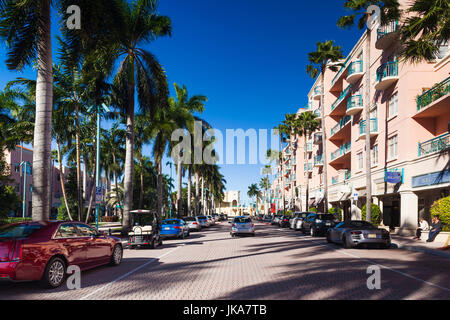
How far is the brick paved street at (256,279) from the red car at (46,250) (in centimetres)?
43

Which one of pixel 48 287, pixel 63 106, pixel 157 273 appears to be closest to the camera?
pixel 48 287

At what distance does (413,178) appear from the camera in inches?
958

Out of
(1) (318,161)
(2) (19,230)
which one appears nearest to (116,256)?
(2) (19,230)

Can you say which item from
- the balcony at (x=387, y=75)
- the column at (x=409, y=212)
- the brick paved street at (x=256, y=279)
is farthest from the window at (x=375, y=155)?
the brick paved street at (x=256, y=279)

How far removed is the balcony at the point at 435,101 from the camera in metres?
21.2

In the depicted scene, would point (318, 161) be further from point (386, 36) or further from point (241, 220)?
point (241, 220)

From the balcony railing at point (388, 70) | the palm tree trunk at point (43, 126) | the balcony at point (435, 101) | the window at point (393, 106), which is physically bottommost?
the palm tree trunk at point (43, 126)

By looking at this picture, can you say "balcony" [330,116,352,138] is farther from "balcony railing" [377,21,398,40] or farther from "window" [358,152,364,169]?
"balcony railing" [377,21,398,40]

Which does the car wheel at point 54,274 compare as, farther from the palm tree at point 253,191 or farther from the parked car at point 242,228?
the palm tree at point 253,191

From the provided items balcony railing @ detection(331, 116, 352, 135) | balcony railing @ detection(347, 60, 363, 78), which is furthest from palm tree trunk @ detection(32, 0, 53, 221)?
balcony railing @ detection(331, 116, 352, 135)

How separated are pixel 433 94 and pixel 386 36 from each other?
6.79 metres

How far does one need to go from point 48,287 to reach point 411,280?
28.1ft
